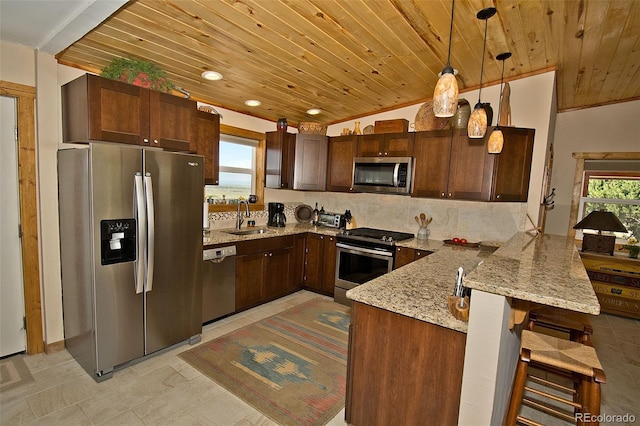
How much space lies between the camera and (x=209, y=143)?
10.7 feet

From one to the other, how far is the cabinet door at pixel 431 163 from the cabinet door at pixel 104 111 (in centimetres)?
278

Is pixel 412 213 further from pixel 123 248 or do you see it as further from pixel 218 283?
pixel 123 248

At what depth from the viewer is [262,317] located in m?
3.42

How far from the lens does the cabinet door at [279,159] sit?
13.7 ft

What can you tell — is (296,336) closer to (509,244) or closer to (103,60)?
(509,244)

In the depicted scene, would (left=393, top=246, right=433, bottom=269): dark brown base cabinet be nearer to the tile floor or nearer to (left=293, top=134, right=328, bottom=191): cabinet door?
(left=293, top=134, right=328, bottom=191): cabinet door

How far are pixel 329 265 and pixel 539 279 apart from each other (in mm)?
2821

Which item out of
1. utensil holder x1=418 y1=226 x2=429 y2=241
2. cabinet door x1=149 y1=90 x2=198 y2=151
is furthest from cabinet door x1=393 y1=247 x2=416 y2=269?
cabinet door x1=149 y1=90 x2=198 y2=151

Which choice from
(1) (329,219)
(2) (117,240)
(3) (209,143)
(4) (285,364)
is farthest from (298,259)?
(2) (117,240)

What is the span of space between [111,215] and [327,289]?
267 centimetres

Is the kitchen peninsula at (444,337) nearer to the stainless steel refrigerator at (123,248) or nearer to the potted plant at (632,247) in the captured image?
the stainless steel refrigerator at (123,248)

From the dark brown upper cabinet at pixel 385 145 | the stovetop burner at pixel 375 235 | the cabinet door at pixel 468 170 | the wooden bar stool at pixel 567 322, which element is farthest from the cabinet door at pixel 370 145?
the wooden bar stool at pixel 567 322

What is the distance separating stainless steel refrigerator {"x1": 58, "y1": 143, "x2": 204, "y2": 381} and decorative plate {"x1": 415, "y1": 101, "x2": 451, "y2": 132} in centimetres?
250

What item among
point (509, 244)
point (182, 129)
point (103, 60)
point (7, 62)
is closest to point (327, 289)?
point (509, 244)
